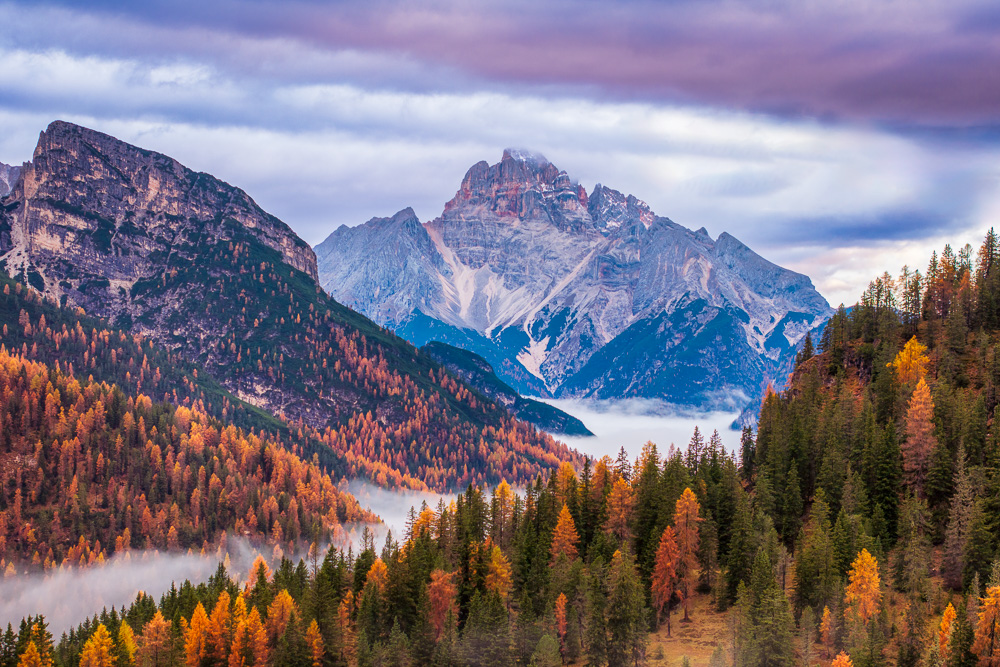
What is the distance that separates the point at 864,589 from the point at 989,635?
1659 cm

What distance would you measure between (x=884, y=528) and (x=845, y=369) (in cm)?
6862

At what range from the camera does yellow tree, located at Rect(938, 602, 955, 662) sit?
98.9 metres

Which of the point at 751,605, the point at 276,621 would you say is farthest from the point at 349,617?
the point at 751,605

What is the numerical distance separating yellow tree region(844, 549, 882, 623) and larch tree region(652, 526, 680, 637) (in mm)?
25388

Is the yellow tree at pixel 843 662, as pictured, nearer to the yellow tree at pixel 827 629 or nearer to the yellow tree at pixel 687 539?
the yellow tree at pixel 827 629

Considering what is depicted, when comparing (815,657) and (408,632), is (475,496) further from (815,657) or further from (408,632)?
(815,657)

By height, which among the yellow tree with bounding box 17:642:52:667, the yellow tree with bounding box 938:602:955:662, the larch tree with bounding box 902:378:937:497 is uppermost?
the larch tree with bounding box 902:378:937:497

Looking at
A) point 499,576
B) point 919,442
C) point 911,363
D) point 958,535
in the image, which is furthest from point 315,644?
point 911,363

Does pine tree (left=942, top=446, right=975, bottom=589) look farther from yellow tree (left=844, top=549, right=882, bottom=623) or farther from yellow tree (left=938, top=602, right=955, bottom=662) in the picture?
yellow tree (left=938, top=602, right=955, bottom=662)

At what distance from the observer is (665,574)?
434ft

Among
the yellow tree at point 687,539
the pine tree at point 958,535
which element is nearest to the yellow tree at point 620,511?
the yellow tree at point 687,539

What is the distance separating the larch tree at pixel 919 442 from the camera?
138125mm

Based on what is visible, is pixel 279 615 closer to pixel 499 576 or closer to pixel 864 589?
pixel 499 576

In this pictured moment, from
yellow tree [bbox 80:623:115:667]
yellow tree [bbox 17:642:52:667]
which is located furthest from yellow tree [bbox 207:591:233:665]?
yellow tree [bbox 17:642:52:667]
